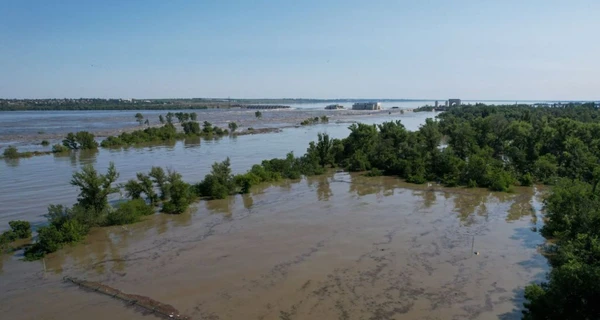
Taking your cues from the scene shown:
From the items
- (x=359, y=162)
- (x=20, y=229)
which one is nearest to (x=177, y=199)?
A: (x=20, y=229)

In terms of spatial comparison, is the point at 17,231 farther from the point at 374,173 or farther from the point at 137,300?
the point at 374,173

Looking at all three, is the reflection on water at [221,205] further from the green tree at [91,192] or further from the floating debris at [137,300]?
the floating debris at [137,300]

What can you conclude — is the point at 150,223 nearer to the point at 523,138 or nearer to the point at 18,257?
the point at 18,257

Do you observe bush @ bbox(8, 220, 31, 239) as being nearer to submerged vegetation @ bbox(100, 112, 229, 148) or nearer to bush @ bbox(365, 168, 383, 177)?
bush @ bbox(365, 168, 383, 177)

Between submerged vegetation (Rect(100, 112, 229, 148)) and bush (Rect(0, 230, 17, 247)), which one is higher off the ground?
submerged vegetation (Rect(100, 112, 229, 148))

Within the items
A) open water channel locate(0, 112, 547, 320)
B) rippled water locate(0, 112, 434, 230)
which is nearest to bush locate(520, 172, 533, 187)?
open water channel locate(0, 112, 547, 320)

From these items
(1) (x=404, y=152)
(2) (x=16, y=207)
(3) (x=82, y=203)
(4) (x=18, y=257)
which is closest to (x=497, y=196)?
(1) (x=404, y=152)
